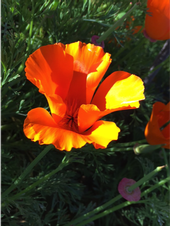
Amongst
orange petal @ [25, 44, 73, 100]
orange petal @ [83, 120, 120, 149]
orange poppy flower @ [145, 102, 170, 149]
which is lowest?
orange poppy flower @ [145, 102, 170, 149]

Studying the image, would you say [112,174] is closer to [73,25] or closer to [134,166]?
[134,166]

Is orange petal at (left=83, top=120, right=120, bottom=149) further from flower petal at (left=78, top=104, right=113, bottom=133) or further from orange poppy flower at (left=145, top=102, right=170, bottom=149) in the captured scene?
orange poppy flower at (left=145, top=102, right=170, bottom=149)

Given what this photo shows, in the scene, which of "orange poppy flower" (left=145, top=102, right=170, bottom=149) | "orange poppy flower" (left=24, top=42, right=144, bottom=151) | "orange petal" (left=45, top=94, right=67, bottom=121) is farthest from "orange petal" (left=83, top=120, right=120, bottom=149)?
"orange poppy flower" (left=145, top=102, right=170, bottom=149)

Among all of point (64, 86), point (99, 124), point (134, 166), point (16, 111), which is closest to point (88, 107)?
point (99, 124)

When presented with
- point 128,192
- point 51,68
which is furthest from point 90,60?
point 128,192

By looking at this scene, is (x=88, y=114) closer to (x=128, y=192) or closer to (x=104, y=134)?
(x=104, y=134)

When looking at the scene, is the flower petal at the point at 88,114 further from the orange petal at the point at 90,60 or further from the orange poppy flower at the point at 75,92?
the orange petal at the point at 90,60

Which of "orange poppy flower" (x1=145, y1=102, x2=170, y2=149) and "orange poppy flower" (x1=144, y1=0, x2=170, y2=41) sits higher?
"orange poppy flower" (x1=144, y1=0, x2=170, y2=41)
